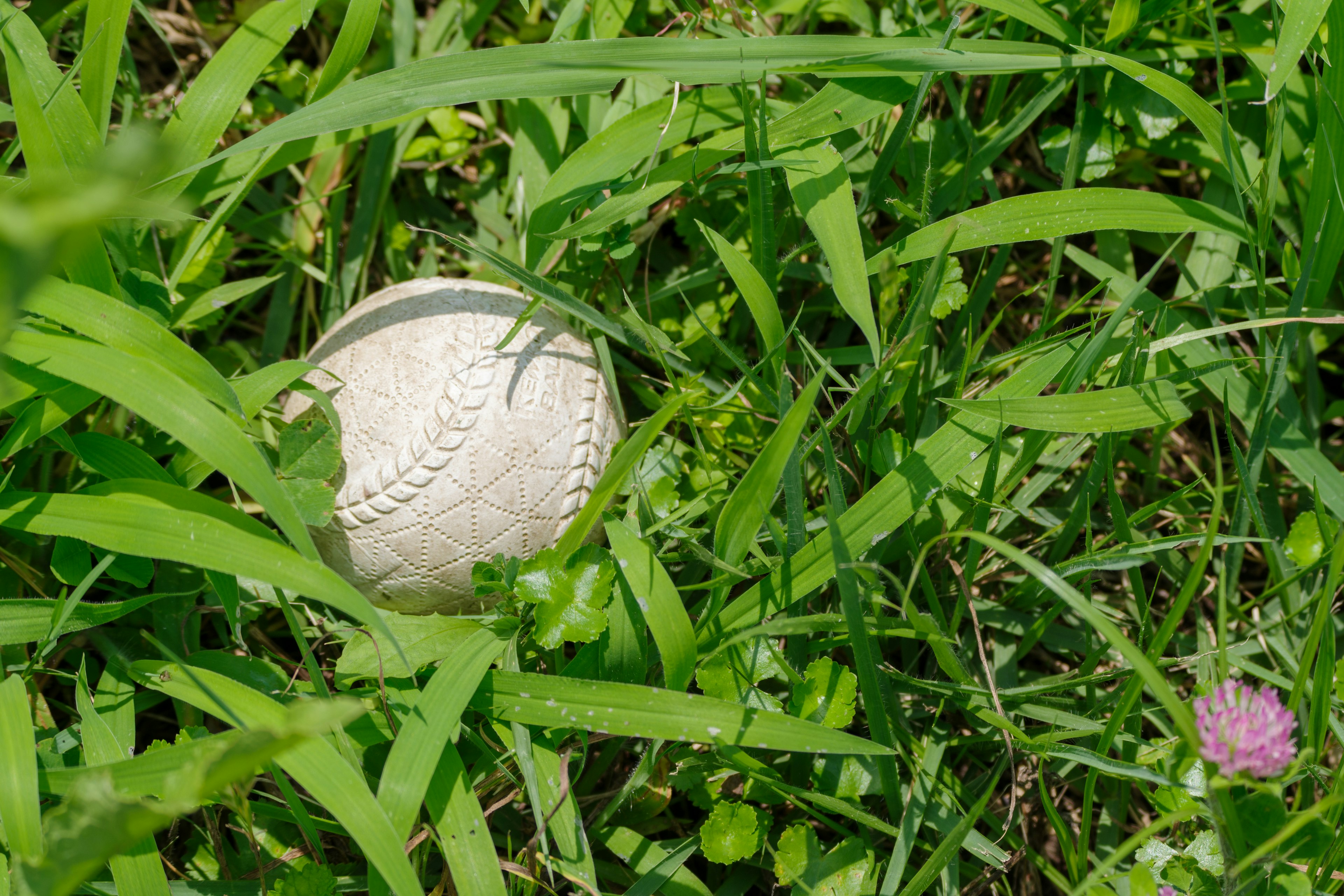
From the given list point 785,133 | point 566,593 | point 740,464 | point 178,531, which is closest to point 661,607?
point 566,593

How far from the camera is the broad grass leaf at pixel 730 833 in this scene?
68.0 inches

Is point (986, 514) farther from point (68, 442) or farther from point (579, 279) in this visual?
point (68, 442)

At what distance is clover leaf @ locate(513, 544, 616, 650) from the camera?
1.69m

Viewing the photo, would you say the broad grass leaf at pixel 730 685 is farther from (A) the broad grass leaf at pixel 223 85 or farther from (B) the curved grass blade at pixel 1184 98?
(A) the broad grass leaf at pixel 223 85

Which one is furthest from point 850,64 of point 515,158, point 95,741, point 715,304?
point 95,741

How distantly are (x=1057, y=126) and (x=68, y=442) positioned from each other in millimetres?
2412

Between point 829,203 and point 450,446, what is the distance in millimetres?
953

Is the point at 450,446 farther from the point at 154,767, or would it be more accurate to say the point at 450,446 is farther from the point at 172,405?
the point at 154,767

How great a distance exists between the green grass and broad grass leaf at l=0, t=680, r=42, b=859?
0.04ft

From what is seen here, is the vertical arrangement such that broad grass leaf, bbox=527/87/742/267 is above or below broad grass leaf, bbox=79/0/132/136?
below

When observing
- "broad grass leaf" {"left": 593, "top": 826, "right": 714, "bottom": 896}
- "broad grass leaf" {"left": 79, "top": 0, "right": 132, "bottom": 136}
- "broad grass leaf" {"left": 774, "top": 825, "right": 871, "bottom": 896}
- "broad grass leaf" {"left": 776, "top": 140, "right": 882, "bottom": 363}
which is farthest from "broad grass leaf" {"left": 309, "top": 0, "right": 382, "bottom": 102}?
"broad grass leaf" {"left": 774, "top": 825, "right": 871, "bottom": 896}

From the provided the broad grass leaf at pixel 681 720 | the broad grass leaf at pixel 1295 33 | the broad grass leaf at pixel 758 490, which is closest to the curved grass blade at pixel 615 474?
the broad grass leaf at pixel 758 490

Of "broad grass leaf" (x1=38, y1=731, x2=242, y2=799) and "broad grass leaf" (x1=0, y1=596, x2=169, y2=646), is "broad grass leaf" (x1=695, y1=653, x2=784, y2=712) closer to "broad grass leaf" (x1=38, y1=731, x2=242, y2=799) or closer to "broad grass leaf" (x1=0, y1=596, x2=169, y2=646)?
"broad grass leaf" (x1=38, y1=731, x2=242, y2=799)

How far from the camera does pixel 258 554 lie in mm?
1551
